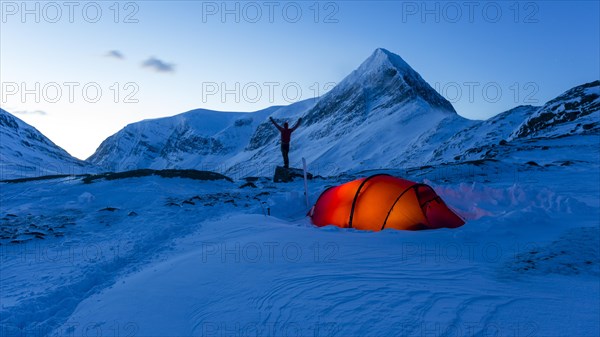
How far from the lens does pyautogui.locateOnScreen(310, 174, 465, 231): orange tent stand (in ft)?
25.5

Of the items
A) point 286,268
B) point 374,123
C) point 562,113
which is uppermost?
point 374,123

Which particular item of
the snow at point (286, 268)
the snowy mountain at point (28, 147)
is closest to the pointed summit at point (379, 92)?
the snowy mountain at point (28, 147)

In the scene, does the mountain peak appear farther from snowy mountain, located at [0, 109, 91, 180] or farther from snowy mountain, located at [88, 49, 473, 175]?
snowy mountain, located at [0, 109, 91, 180]

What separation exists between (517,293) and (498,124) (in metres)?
60.3

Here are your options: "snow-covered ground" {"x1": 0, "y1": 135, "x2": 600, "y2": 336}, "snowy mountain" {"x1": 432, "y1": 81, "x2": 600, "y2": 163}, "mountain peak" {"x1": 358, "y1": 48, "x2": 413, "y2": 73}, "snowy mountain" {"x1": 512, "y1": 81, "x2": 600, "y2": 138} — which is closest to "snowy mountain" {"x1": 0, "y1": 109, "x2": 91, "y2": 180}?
"mountain peak" {"x1": 358, "y1": 48, "x2": 413, "y2": 73}

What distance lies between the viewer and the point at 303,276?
4578mm

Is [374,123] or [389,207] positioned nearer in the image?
[389,207]

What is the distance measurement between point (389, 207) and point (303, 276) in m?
3.80

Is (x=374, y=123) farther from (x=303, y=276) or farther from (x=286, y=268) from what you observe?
(x=303, y=276)

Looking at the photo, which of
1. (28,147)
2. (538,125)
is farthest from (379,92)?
(28,147)

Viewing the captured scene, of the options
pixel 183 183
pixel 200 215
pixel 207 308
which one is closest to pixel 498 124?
pixel 183 183

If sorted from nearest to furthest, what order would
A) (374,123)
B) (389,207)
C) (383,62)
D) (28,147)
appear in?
(389,207), (374,123), (383,62), (28,147)

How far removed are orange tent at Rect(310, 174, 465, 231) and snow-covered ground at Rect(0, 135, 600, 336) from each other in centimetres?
87

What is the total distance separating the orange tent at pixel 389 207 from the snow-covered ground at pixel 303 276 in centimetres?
87
